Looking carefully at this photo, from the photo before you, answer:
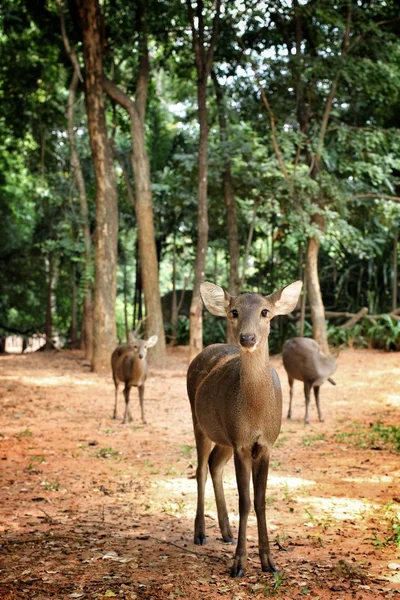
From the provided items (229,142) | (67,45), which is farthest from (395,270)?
(67,45)

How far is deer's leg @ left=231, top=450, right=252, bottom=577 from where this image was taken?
4098 mm

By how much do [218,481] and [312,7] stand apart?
1359cm

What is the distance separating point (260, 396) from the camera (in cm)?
424

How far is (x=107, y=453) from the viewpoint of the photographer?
7.91m

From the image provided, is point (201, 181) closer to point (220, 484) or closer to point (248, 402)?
point (220, 484)

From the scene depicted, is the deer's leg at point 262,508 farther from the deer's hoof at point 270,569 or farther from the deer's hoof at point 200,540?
the deer's hoof at point 200,540

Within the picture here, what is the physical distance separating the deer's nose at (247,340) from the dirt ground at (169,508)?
132 centimetres

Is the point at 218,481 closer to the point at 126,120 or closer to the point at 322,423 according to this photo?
the point at 322,423

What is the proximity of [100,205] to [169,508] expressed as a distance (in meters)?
11.5

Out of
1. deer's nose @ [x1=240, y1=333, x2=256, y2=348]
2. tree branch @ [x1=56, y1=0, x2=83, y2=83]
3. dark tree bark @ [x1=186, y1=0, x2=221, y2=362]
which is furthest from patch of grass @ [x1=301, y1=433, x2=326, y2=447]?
tree branch @ [x1=56, y1=0, x2=83, y2=83]

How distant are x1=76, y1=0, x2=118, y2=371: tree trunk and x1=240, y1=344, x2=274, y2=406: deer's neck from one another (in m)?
12.1

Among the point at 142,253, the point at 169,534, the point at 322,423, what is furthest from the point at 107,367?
the point at 169,534

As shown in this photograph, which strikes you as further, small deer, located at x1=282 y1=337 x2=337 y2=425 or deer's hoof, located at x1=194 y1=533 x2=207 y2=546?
small deer, located at x1=282 y1=337 x2=337 y2=425

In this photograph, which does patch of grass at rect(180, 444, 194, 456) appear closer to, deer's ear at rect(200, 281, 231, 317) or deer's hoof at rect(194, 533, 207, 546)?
deer's hoof at rect(194, 533, 207, 546)
